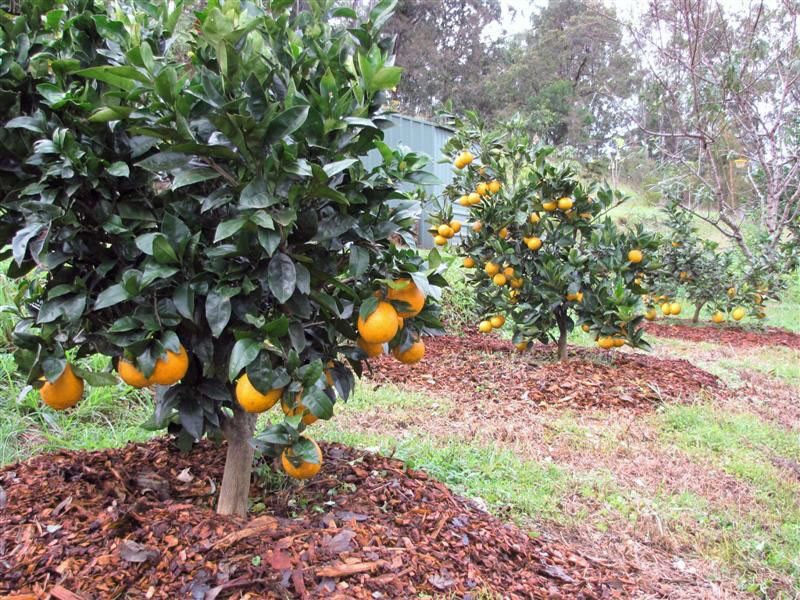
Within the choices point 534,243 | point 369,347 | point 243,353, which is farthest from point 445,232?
point 243,353

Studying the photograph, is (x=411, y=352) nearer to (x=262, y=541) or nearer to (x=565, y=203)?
(x=262, y=541)

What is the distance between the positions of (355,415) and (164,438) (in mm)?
1348

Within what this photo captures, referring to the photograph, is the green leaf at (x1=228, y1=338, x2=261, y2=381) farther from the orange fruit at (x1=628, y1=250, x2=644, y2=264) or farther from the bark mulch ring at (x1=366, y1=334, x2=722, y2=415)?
the orange fruit at (x1=628, y1=250, x2=644, y2=264)

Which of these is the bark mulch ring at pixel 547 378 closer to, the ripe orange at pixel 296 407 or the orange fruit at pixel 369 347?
the orange fruit at pixel 369 347

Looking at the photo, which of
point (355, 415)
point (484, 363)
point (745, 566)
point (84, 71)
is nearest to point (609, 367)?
point (484, 363)

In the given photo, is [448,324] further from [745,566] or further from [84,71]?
[84,71]

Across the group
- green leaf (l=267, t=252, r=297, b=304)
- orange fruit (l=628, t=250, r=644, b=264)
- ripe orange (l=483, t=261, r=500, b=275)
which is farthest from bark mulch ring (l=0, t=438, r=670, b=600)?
orange fruit (l=628, t=250, r=644, b=264)

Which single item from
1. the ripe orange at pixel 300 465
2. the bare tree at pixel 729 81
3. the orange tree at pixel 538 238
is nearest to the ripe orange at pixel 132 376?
the ripe orange at pixel 300 465

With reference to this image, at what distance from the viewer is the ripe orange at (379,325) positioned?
61.3 inches

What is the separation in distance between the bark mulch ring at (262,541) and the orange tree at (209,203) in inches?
11.7

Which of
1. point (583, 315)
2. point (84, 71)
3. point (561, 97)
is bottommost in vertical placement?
point (583, 315)

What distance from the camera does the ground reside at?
1.78 metres

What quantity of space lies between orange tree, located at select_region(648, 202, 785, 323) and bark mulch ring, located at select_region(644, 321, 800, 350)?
246mm

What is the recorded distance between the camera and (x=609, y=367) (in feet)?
15.9
